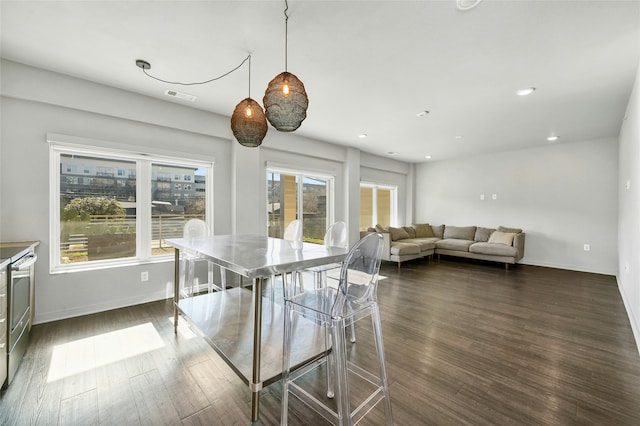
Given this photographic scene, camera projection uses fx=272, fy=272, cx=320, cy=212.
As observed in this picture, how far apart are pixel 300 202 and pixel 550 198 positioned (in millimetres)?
5294

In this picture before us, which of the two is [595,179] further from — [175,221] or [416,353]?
[175,221]

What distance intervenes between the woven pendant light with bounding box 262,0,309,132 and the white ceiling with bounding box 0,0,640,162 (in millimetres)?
456

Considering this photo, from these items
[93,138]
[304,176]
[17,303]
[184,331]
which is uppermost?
[93,138]

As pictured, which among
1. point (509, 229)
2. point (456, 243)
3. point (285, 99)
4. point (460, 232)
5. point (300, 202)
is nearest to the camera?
point (285, 99)

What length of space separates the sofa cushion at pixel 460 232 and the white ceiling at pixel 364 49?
11.2 ft

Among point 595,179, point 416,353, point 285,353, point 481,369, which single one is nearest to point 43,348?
point 285,353

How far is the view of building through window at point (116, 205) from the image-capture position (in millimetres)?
3086

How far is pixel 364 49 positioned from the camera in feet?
7.64

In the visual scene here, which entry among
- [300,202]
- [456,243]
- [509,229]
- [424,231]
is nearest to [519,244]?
[509,229]

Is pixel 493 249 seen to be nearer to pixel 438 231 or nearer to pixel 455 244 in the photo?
pixel 455 244

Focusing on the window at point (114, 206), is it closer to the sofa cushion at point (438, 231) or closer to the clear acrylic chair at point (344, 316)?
the clear acrylic chair at point (344, 316)

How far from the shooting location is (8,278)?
184 cm

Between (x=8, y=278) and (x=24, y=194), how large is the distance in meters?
1.41

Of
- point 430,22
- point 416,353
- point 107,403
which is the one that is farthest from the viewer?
point 416,353
